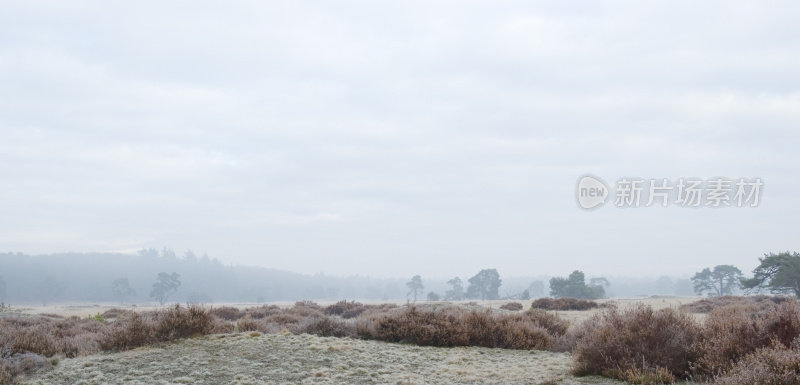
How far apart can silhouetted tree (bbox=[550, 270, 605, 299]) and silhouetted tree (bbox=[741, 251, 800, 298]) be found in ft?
83.3

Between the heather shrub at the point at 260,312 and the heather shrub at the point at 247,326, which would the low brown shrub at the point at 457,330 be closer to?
the heather shrub at the point at 247,326

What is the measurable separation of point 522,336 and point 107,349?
9442mm

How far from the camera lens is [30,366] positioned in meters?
10.8

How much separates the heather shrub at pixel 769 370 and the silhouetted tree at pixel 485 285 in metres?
105

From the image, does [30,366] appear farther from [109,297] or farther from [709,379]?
[109,297]

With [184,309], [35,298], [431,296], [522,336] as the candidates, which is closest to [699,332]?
[522,336]

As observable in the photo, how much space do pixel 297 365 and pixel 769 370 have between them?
A: 7401 mm

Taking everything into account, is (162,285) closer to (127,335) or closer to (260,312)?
(260,312)

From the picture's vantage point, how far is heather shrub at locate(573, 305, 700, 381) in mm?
9227

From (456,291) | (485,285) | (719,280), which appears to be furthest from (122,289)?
(719,280)

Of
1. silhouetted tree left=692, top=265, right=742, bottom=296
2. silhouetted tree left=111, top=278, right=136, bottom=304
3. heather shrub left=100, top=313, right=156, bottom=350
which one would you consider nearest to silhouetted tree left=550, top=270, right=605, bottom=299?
silhouetted tree left=692, top=265, right=742, bottom=296

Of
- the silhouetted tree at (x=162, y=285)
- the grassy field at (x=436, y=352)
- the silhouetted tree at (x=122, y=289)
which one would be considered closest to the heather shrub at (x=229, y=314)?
the grassy field at (x=436, y=352)

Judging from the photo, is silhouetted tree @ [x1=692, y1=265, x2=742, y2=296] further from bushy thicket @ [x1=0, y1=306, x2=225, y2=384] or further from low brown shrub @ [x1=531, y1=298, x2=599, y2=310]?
bushy thicket @ [x1=0, y1=306, x2=225, y2=384]

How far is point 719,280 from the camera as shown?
90.3m
